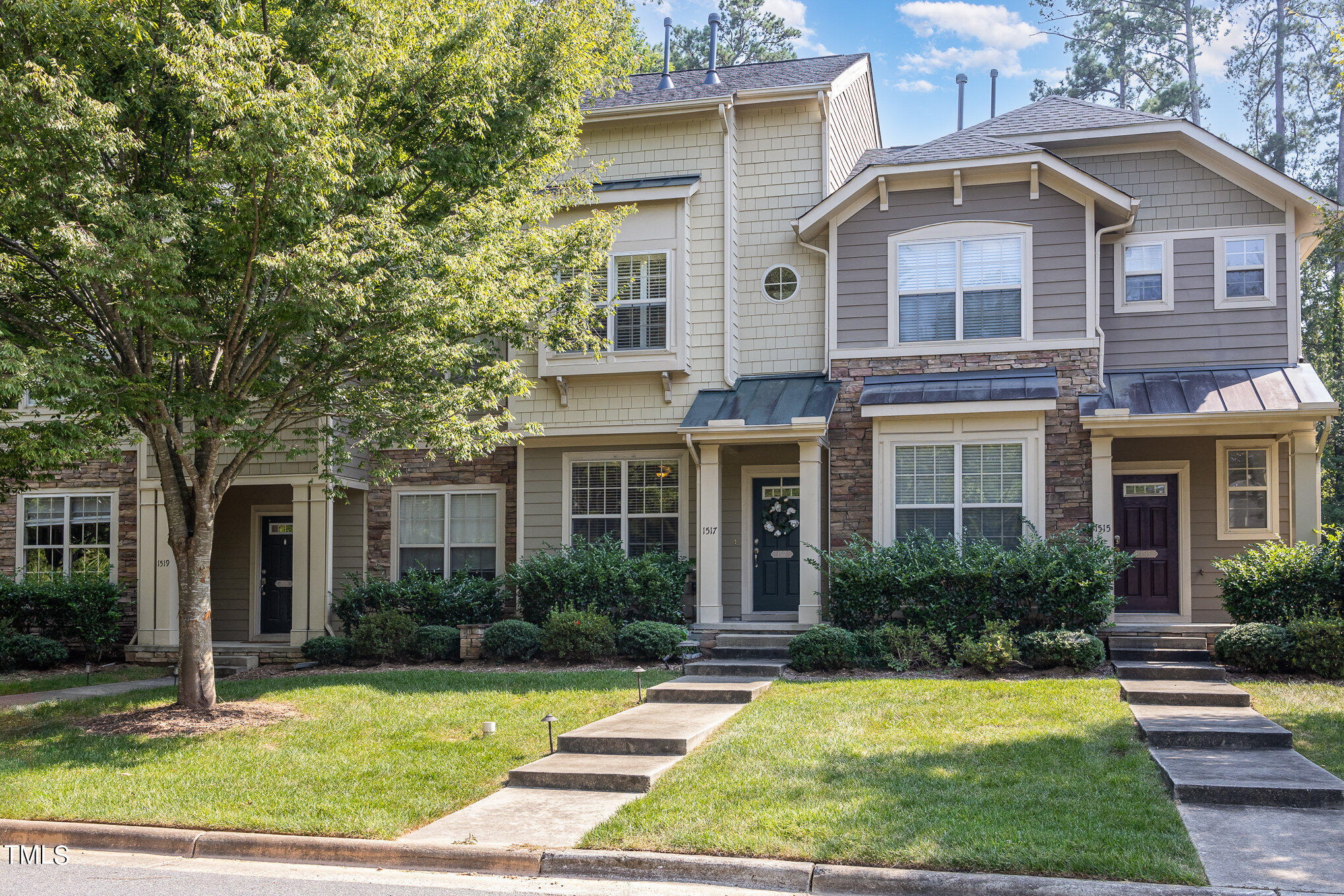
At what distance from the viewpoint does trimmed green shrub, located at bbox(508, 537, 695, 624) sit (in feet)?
47.1

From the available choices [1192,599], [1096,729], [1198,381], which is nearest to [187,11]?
[1096,729]

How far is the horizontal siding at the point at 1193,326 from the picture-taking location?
14602 mm

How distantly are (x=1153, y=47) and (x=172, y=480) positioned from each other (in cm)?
3327

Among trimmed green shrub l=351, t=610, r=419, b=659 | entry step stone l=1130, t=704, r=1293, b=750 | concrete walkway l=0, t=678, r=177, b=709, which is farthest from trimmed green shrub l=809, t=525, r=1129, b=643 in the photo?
concrete walkway l=0, t=678, r=177, b=709

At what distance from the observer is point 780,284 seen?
15.9m

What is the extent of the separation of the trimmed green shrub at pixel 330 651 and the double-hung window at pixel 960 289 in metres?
8.66

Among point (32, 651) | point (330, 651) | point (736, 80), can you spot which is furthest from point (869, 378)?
point (32, 651)

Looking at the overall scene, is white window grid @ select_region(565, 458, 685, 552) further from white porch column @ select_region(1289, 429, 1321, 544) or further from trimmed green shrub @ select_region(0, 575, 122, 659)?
white porch column @ select_region(1289, 429, 1321, 544)

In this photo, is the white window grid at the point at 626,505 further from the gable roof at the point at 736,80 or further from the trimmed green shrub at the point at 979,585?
the gable roof at the point at 736,80

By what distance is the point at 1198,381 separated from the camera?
1415cm

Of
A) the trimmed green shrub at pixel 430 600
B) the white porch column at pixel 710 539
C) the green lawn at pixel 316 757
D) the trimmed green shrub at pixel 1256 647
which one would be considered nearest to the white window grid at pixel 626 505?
the white porch column at pixel 710 539

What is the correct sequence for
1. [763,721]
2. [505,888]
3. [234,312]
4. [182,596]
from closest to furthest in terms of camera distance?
[505,888] → [763,721] → [234,312] → [182,596]

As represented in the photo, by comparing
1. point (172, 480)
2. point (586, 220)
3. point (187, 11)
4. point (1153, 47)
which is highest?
point (1153, 47)

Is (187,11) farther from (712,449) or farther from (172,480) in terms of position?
(712,449)
